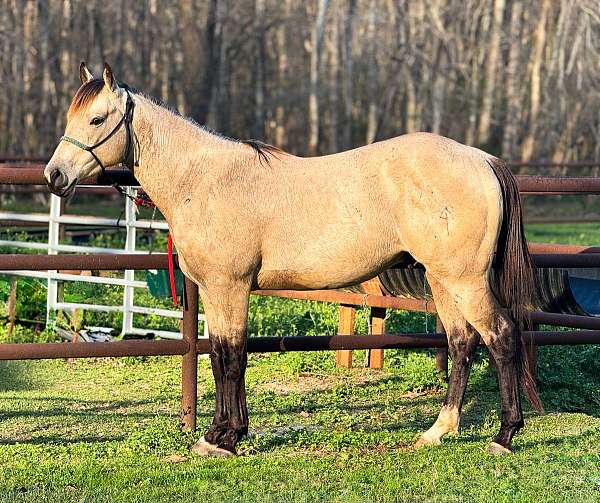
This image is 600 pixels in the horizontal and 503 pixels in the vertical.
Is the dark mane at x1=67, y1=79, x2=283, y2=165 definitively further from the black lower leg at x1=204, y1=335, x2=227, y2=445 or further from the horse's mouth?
the black lower leg at x1=204, y1=335, x2=227, y2=445

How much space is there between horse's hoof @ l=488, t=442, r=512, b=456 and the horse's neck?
1.95 metres

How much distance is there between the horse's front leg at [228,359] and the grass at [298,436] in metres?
0.13

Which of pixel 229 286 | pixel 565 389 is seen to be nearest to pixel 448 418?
pixel 229 286

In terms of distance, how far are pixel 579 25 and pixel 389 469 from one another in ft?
133

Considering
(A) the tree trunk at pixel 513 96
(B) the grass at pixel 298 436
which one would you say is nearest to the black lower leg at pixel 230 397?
(B) the grass at pixel 298 436

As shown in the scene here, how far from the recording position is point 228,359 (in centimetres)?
521

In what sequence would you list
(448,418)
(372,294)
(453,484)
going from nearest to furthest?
(453,484) < (448,418) < (372,294)

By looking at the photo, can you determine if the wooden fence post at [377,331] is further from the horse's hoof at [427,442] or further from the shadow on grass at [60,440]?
the shadow on grass at [60,440]

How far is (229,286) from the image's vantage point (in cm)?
509

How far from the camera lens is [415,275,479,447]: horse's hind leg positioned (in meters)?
5.51

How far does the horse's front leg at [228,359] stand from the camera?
5.13 m

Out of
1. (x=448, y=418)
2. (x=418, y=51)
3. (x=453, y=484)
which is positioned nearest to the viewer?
(x=453, y=484)

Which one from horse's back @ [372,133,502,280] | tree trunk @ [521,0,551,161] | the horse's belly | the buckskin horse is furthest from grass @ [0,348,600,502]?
tree trunk @ [521,0,551,161]

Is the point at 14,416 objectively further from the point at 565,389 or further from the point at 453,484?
the point at 565,389
